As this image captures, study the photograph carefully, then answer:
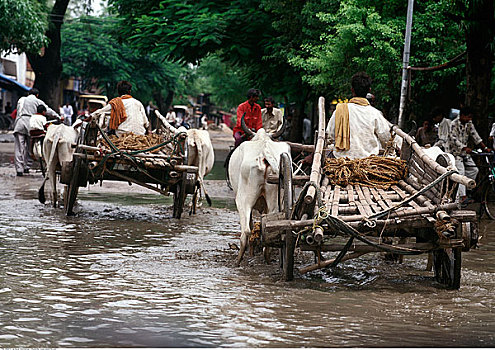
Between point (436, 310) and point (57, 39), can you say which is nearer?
point (436, 310)

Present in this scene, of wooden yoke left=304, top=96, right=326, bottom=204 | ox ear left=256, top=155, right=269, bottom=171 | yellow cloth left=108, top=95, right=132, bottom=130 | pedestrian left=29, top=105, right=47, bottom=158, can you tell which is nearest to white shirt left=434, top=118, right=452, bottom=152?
yellow cloth left=108, top=95, right=132, bottom=130

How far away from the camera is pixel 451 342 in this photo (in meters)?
4.93

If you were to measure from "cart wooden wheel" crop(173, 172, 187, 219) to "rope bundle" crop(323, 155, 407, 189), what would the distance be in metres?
3.48

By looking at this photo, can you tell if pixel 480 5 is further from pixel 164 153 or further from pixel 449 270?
pixel 449 270

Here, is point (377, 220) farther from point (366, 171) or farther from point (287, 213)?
point (366, 171)

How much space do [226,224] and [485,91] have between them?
20.5 feet

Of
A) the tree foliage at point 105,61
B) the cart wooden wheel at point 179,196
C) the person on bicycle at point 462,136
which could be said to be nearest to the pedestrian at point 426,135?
the person on bicycle at point 462,136

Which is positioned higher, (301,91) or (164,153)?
Result: (301,91)

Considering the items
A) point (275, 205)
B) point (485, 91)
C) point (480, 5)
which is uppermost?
point (480, 5)

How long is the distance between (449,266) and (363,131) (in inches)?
73.3

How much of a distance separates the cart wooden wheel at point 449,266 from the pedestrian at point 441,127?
5.66 meters

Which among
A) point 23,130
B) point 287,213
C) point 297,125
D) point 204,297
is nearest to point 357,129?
point 287,213

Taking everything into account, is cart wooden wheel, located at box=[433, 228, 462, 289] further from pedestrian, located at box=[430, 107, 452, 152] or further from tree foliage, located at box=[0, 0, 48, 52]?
tree foliage, located at box=[0, 0, 48, 52]

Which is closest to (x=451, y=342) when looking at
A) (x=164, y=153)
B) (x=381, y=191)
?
(x=381, y=191)
